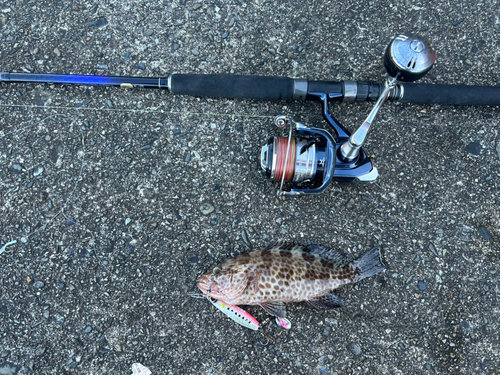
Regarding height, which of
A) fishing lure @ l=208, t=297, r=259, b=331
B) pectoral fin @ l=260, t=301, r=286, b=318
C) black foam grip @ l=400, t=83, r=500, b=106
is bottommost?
fishing lure @ l=208, t=297, r=259, b=331

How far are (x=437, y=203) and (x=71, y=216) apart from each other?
123 inches

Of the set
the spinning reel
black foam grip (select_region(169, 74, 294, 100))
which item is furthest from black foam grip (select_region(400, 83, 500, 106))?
black foam grip (select_region(169, 74, 294, 100))

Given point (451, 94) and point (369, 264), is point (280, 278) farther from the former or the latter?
point (451, 94)

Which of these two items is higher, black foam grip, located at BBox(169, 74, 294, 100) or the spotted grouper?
black foam grip, located at BBox(169, 74, 294, 100)

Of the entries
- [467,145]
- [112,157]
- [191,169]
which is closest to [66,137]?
[112,157]

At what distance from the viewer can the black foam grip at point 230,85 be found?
2887 millimetres

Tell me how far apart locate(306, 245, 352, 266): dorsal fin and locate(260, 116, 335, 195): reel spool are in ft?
1.61

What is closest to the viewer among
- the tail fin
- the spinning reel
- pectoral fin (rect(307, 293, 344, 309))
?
the spinning reel

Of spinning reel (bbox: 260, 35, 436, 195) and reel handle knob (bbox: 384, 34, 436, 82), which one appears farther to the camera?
spinning reel (bbox: 260, 35, 436, 195)

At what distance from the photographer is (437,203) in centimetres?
308

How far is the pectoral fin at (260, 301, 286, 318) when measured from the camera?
8.89 feet

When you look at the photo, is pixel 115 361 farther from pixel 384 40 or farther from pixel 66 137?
pixel 384 40

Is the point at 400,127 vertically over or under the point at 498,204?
over

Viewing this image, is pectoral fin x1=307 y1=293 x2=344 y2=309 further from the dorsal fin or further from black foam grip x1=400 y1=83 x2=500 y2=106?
black foam grip x1=400 y1=83 x2=500 y2=106
